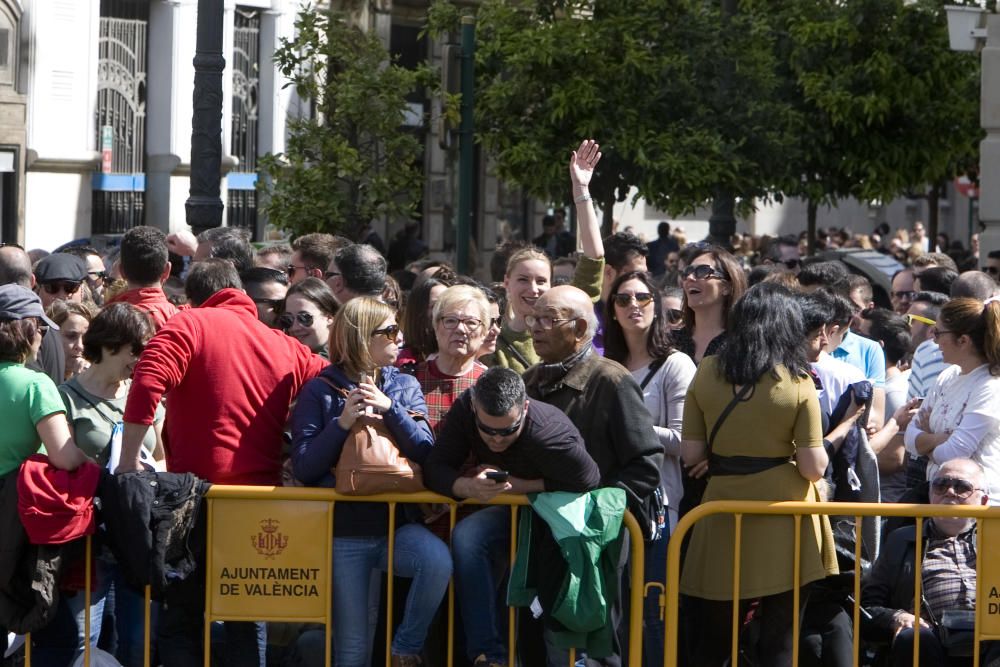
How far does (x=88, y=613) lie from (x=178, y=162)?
14.6m

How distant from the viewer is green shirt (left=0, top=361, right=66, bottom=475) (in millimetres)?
6012

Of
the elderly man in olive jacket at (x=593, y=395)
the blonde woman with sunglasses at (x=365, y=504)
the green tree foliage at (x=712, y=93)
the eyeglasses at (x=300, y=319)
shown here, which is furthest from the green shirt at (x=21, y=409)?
the green tree foliage at (x=712, y=93)

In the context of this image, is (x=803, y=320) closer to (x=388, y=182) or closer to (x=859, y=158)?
(x=388, y=182)

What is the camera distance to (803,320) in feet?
21.9

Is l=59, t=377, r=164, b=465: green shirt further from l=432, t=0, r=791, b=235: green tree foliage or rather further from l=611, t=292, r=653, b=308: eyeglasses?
l=432, t=0, r=791, b=235: green tree foliage

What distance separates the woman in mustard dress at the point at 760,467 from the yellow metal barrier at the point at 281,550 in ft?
1.06

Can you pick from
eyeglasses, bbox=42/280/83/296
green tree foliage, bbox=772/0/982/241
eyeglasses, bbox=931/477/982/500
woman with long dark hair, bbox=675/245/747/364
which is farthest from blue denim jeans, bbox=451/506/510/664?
green tree foliage, bbox=772/0/982/241

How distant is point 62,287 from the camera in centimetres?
883

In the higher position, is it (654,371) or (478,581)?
(654,371)

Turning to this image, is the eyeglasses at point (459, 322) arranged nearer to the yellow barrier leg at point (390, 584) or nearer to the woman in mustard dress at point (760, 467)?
the yellow barrier leg at point (390, 584)

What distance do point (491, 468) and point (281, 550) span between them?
33.5 inches

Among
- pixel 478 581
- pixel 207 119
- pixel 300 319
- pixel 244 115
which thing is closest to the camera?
pixel 478 581

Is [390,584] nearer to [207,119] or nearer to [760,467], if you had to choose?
[760,467]

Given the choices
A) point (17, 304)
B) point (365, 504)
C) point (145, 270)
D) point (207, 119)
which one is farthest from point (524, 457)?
point (207, 119)
